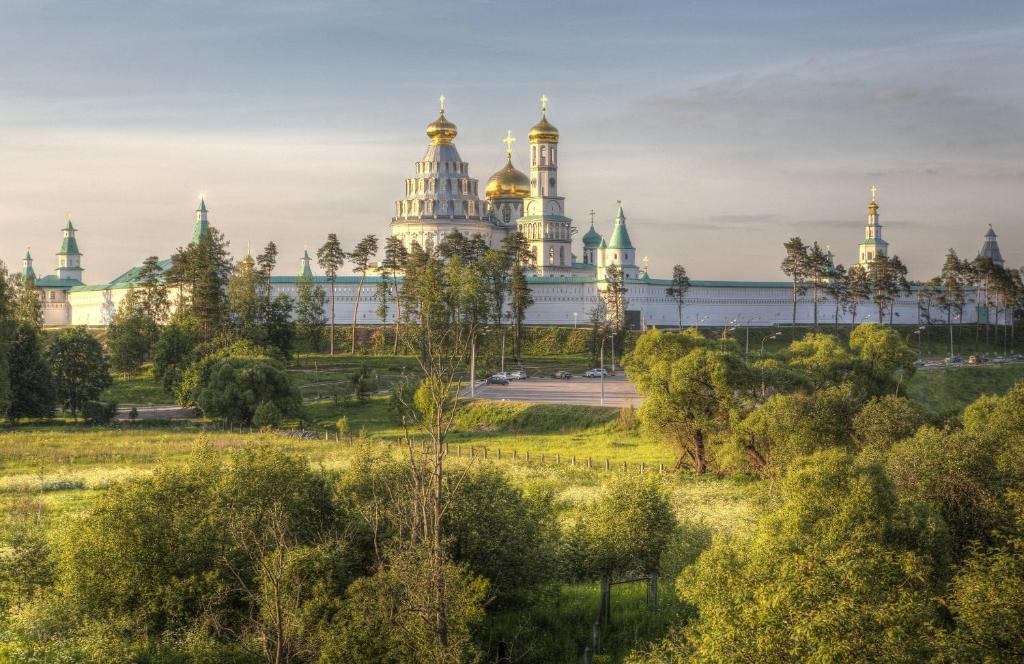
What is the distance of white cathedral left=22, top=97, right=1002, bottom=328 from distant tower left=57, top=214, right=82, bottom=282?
17.4 metres

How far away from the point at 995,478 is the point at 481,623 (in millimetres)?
13393

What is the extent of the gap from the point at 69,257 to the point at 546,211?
189 ft

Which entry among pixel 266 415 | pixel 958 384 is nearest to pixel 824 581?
pixel 266 415

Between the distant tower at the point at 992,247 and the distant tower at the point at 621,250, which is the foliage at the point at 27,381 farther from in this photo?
the distant tower at the point at 992,247

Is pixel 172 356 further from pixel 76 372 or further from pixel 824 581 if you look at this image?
pixel 824 581

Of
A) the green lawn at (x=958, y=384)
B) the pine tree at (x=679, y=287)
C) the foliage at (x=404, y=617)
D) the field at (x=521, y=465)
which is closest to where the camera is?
the foliage at (x=404, y=617)

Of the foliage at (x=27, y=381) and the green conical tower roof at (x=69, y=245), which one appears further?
the green conical tower roof at (x=69, y=245)

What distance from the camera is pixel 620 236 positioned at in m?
102

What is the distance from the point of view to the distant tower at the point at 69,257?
131 metres

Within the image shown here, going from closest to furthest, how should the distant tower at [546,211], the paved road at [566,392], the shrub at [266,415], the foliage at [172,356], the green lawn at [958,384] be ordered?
1. the shrub at [266,415]
2. the paved road at [566,392]
3. the foliage at [172,356]
4. the green lawn at [958,384]
5. the distant tower at [546,211]

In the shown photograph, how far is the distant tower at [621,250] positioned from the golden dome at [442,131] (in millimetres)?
Result: 16839

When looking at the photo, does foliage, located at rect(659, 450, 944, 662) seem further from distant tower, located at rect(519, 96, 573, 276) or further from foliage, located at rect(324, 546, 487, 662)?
distant tower, located at rect(519, 96, 573, 276)

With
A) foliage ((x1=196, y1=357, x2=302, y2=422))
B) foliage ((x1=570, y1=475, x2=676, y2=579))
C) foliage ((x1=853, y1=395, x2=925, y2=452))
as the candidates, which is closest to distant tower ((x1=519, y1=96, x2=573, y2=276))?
foliage ((x1=196, y1=357, x2=302, y2=422))

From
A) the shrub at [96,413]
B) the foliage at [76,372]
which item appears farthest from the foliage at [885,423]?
the foliage at [76,372]
